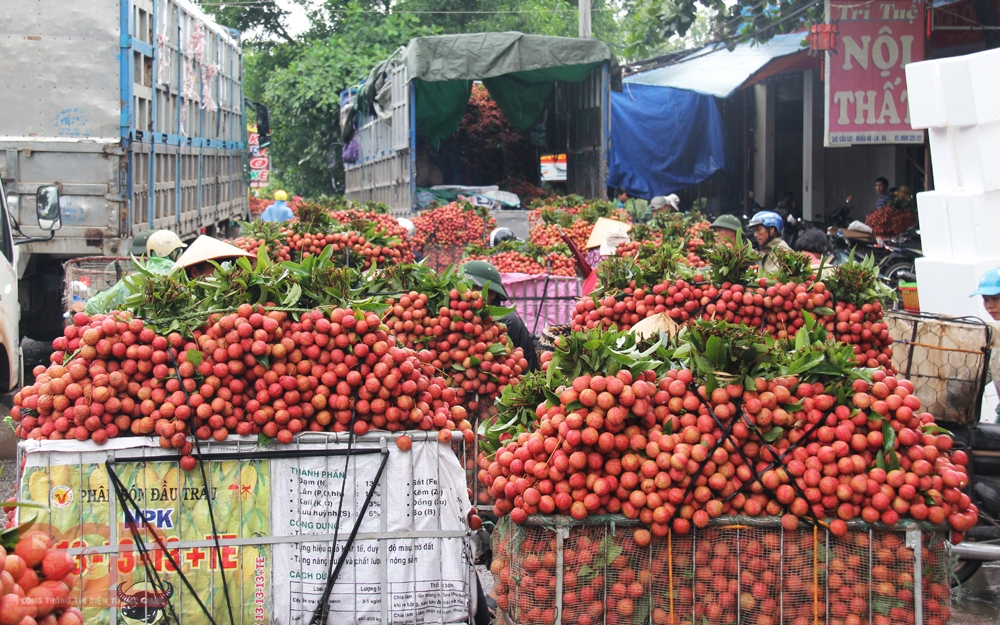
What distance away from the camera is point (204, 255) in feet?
19.2

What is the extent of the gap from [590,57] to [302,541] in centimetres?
1255

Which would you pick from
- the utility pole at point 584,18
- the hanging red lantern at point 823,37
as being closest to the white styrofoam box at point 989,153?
the hanging red lantern at point 823,37

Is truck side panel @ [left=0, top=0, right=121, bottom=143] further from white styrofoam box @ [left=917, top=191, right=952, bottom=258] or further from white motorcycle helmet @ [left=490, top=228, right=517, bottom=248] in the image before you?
white styrofoam box @ [left=917, top=191, right=952, bottom=258]

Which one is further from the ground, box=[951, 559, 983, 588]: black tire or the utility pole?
the utility pole

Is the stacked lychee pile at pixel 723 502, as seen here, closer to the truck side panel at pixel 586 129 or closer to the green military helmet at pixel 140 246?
the green military helmet at pixel 140 246

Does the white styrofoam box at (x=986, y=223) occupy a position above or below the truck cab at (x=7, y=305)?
above

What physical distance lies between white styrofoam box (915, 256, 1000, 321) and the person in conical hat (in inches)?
221

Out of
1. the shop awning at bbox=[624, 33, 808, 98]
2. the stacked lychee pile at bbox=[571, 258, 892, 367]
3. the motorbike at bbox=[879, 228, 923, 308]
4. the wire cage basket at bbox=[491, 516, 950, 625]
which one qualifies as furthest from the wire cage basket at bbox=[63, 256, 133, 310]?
the shop awning at bbox=[624, 33, 808, 98]

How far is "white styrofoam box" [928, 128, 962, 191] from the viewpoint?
842 cm

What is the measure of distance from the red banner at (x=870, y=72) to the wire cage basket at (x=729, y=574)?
9.39 m

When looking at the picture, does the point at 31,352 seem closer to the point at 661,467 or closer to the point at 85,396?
the point at 85,396

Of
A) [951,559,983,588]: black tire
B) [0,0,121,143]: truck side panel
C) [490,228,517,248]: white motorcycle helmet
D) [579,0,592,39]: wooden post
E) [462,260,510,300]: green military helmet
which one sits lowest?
[951,559,983,588]: black tire

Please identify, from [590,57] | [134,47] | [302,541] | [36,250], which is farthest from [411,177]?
[302,541]

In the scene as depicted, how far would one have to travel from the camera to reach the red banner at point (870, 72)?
11.9m
